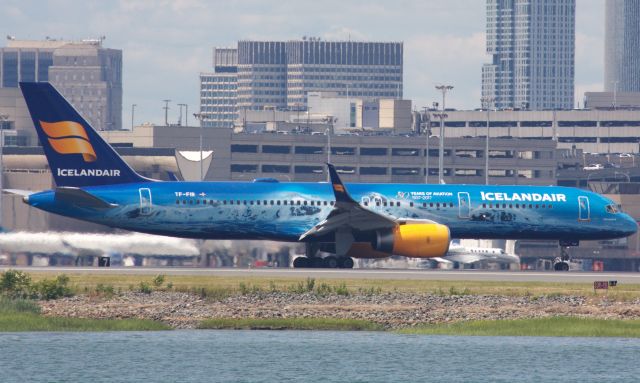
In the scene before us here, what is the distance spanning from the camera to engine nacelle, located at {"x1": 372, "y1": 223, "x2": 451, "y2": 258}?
257 ft

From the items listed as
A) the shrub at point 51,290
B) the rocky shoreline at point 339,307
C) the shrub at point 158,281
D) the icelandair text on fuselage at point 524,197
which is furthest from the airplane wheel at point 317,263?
the shrub at point 51,290

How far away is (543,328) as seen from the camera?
63250 mm

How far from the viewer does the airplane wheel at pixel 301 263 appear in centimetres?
8169

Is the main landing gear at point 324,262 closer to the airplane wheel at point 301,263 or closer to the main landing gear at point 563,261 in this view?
the airplane wheel at point 301,263

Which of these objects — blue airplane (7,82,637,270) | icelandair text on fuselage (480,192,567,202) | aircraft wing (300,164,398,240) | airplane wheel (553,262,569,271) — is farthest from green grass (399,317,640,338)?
airplane wheel (553,262,569,271)

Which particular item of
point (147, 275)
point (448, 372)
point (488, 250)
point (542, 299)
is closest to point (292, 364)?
point (448, 372)

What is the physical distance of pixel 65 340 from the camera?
59.8 m

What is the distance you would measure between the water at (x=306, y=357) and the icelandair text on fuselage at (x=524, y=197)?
2005cm

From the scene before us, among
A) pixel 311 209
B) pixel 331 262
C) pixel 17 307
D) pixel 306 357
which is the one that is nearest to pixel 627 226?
pixel 331 262

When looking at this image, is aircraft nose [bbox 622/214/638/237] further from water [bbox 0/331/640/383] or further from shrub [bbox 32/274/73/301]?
shrub [bbox 32/274/73/301]

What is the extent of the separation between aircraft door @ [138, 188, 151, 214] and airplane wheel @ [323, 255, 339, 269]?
9.26m

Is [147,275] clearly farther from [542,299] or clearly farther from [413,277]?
[542,299]

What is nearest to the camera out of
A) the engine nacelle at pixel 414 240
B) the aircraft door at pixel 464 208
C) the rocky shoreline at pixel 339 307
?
the rocky shoreline at pixel 339 307

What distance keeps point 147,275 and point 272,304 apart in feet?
34.1
